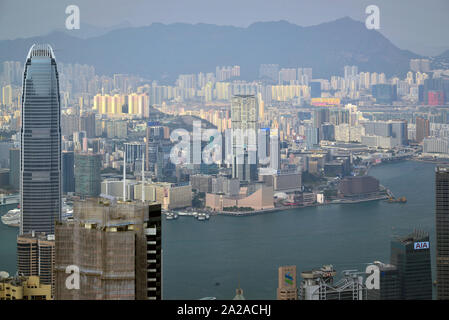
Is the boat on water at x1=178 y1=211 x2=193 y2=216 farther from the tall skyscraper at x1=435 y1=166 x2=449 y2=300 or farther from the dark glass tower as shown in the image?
the tall skyscraper at x1=435 y1=166 x2=449 y2=300

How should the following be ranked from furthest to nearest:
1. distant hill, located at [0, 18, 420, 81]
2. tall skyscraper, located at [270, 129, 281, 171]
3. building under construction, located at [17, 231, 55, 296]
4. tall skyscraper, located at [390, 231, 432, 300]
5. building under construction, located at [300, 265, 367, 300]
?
tall skyscraper, located at [270, 129, 281, 171], distant hill, located at [0, 18, 420, 81], building under construction, located at [17, 231, 55, 296], tall skyscraper, located at [390, 231, 432, 300], building under construction, located at [300, 265, 367, 300]

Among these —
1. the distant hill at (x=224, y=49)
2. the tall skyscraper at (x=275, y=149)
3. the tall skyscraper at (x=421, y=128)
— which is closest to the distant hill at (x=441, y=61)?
the distant hill at (x=224, y=49)

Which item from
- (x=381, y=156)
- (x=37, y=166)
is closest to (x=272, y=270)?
(x=37, y=166)

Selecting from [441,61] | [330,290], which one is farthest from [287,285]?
[441,61]

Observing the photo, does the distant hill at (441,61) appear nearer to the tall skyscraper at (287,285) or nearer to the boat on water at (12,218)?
the tall skyscraper at (287,285)

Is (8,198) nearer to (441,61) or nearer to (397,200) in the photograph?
(397,200)

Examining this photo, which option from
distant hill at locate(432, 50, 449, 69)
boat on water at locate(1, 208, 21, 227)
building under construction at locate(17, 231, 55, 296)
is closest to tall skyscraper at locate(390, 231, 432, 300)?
building under construction at locate(17, 231, 55, 296)
